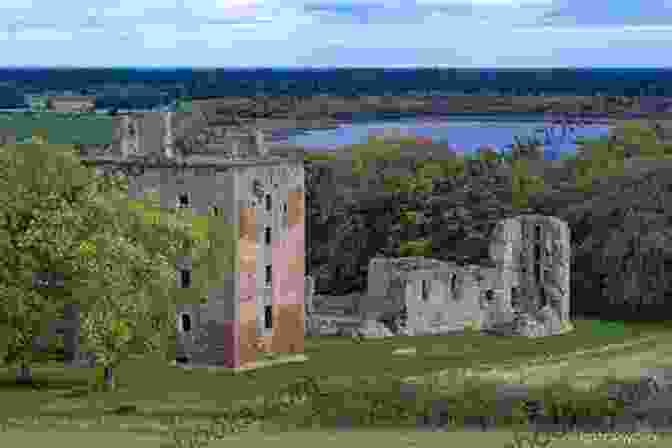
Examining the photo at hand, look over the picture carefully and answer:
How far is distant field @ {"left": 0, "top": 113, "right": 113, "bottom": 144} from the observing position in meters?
124

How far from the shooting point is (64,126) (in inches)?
5389

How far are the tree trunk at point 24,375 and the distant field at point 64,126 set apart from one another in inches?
2563

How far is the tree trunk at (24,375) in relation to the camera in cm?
5259

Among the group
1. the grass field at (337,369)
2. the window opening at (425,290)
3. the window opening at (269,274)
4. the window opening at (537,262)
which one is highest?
the window opening at (269,274)

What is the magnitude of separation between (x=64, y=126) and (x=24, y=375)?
8480 cm

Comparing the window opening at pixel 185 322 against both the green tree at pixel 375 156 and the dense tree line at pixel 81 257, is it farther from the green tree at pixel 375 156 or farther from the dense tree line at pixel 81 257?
the green tree at pixel 375 156

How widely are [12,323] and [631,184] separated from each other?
140 ft

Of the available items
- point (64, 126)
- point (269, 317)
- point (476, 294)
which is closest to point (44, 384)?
point (269, 317)

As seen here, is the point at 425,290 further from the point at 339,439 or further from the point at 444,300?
the point at 339,439

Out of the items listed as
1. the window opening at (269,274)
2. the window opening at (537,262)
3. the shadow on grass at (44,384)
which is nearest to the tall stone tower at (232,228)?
the window opening at (269,274)

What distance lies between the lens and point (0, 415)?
43.9 m

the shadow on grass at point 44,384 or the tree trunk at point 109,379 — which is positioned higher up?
the tree trunk at point 109,379

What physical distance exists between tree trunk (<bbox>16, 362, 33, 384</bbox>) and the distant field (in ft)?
214

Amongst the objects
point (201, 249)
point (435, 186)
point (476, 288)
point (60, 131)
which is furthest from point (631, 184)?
point (60, 131)
